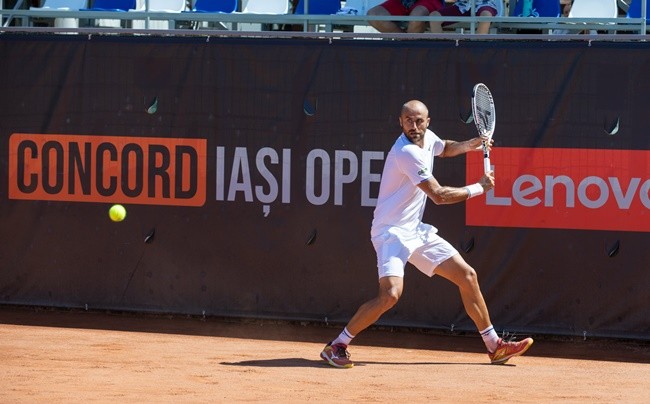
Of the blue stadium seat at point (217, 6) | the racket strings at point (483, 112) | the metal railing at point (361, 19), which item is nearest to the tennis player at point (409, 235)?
the racket strings at point (483, 112)

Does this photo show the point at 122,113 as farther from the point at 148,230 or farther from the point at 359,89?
the point at 359,89

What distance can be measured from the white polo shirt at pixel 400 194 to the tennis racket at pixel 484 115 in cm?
A: 35

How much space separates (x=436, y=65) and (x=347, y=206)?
1.25 m

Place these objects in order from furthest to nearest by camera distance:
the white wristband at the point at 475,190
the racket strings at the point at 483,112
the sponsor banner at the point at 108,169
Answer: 1. the sponsor banner at the point at 108,169
2. the racket strings at the point at 483,112
3. the white wristband at the point at 475,190

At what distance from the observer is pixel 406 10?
10055 mm

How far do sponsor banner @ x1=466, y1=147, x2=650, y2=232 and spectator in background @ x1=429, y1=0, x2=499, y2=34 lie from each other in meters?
1.24

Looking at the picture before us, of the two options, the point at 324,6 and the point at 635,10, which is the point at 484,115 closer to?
the point at 635,10

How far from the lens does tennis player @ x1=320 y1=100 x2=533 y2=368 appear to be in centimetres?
762

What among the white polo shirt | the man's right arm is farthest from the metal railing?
the man's right arm

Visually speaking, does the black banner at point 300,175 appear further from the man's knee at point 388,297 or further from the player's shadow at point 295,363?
the man's knee at point 388,297

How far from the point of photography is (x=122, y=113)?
9.76m

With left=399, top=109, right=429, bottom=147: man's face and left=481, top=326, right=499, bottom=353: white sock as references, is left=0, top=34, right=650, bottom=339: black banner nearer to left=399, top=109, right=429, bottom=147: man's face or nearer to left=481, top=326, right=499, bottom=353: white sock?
left=481, top=326, right=499, bottom=353: white sock

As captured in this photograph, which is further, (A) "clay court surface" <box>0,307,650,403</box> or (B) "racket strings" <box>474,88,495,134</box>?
(B) "racket strings" <box>474,88,495,134</box>

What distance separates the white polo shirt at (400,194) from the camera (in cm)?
767
